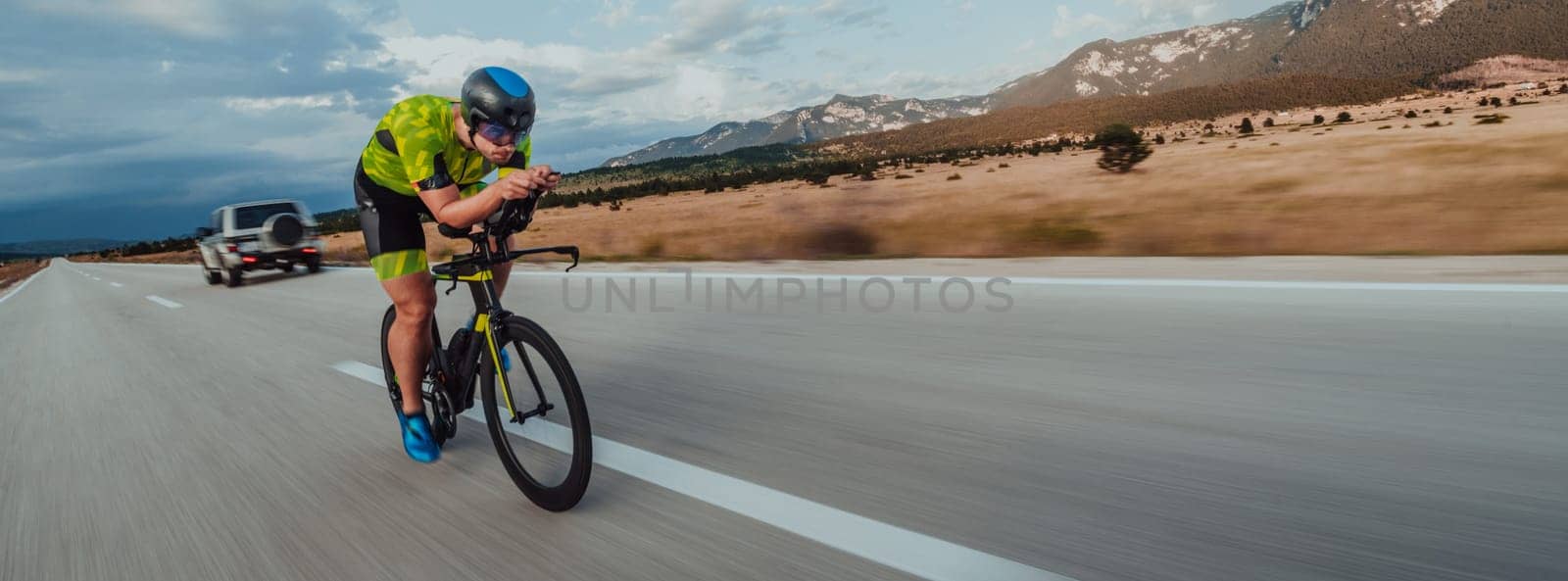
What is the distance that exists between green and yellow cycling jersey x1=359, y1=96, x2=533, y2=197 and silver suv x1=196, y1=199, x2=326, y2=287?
13413 mm

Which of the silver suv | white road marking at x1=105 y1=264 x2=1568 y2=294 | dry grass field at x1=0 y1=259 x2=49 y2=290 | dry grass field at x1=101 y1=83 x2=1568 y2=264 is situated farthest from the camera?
dry grass field at x1=0 y1=259 x2=49 y2=290

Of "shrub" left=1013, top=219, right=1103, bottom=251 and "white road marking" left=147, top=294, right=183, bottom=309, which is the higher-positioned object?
"white road marking" left=147, top=294, right=183, bottom=309

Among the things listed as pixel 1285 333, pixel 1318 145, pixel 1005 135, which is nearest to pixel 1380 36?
pixel 1005 135

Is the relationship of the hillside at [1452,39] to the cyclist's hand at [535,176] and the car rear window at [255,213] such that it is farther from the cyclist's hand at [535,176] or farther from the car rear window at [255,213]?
the cyclist's hand at [535,176]

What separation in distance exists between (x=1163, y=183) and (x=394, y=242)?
11.0 m

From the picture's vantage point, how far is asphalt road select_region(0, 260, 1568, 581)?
205cm

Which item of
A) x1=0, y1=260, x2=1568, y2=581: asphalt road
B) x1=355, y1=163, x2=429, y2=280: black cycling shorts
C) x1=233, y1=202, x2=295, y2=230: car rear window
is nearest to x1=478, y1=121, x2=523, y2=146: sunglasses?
x1=355, y1=163, x2=429, y2=280: black cycling shorts

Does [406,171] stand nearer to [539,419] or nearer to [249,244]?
[539,419]

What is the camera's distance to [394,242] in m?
2.94

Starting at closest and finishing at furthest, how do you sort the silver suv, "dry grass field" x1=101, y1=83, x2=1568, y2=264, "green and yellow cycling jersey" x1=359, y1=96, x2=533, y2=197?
"green and yellow cycling jersey" x1=359, y1=96, x2=533, y2=197
"dry grass field" x1=101, y1=83, x2=1568, y2=264
the silver suv

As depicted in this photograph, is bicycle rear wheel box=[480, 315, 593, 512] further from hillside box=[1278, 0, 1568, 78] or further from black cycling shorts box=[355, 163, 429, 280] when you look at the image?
hillside box=[1278, 0, 1568, 78]

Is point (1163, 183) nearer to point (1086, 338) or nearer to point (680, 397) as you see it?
point (1086, 338)

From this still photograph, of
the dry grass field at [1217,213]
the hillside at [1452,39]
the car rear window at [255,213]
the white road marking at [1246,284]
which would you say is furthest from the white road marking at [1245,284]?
the hillside at [1452,39]

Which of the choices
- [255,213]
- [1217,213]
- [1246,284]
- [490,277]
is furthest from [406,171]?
[255,213]
